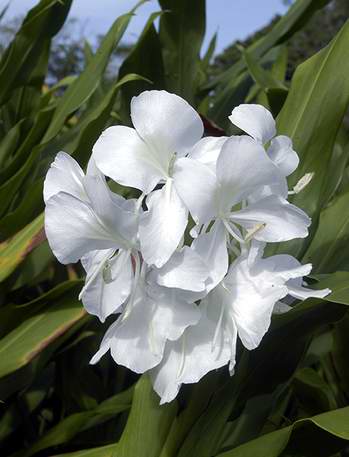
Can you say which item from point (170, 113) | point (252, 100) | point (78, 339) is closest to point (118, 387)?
point (78, 339)

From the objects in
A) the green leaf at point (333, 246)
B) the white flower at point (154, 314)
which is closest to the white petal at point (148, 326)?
the white flower at point (154, 314)

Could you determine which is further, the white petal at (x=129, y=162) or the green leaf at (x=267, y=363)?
the green leaf at (x=267, y=363)

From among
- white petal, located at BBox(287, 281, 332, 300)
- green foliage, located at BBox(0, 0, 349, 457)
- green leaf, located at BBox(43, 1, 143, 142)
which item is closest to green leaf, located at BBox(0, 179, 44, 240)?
green foliage, located at BBox(0, 0, 349, 457)

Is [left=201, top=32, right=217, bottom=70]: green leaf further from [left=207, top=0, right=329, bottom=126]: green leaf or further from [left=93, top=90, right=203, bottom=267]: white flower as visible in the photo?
[left=93, top=90, right=203, bottom=267]: white flower

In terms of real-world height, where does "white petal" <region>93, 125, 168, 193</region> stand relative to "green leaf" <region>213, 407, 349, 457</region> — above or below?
above

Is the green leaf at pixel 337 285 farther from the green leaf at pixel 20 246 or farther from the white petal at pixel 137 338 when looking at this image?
the green leaf at pixel 20 246

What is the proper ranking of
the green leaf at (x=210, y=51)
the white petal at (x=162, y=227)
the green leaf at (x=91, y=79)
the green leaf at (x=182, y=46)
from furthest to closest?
the green leaf at (x=210, y=51), the green leaf at (x=182, y=46), the green leaf at (x=91, y=79), the white petal at (x=162, y=227)

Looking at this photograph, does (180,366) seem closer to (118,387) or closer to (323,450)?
(323,450)
